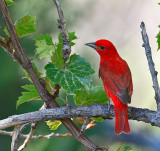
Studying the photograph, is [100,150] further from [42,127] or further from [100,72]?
[42,127]

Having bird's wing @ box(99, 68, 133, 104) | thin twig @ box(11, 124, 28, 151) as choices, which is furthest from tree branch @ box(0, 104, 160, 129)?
bird's wing @ box(99, 68, 133, 104)

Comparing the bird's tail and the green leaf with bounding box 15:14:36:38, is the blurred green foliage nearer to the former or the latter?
the bird's tail

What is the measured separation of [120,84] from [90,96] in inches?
7.8

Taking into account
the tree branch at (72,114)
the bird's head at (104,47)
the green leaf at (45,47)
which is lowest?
the tree branch at (72,114)

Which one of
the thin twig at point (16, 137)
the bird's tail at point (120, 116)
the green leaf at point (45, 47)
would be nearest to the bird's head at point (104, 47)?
the bird's tail at point (120, 116)

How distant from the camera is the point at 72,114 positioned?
72cm

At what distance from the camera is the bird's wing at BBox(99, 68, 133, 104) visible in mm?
886

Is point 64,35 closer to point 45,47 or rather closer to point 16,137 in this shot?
point 45,47

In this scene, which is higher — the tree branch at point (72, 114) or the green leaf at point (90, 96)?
the green leaf at point (90, 96)

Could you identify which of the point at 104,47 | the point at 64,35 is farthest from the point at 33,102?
the point at 64,35

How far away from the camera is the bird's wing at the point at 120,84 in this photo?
89 centimetres

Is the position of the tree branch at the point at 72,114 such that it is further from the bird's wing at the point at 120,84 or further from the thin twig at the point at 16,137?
the bird's wing at the point at 120,84

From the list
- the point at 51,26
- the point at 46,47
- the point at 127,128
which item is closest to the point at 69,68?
the point at 46,47

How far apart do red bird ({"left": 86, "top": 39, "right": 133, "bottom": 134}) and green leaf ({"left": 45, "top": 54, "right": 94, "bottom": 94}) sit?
157 mm
